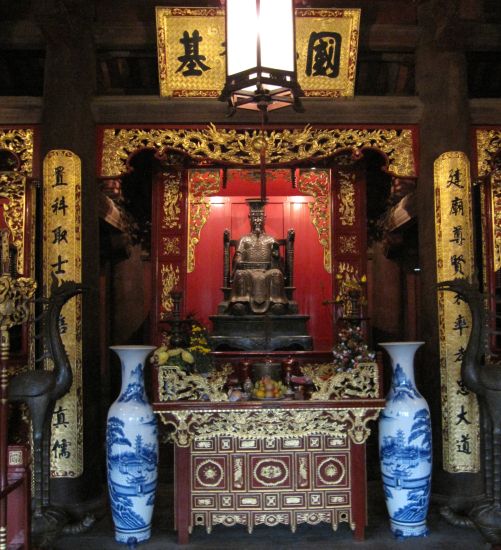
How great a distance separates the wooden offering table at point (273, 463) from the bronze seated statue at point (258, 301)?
64.1 inches

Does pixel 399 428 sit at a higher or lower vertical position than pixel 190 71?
lower

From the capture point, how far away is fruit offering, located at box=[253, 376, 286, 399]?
3.92 metres

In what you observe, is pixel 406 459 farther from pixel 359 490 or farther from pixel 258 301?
pixel 258 301

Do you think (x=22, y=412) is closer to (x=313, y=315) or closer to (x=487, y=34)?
(x=313, y=315)

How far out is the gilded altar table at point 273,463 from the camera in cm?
386

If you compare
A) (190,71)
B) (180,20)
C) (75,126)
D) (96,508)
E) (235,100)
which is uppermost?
(180,20)

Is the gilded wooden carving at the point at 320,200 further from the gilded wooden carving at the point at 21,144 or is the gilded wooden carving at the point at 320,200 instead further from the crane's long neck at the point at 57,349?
the crane's long neck at the point at 57,349

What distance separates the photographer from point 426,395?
473 centimetres

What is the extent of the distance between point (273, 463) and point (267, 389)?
436mm

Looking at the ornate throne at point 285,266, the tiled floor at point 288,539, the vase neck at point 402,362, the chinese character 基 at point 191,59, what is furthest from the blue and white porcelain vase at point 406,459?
the chinese character 基 at point 191,59

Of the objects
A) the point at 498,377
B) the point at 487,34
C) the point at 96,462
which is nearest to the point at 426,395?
the point at 498,377

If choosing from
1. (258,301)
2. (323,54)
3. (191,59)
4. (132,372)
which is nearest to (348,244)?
(258,301)

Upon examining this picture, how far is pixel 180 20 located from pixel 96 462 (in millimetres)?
3177

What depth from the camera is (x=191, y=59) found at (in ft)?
15.6
